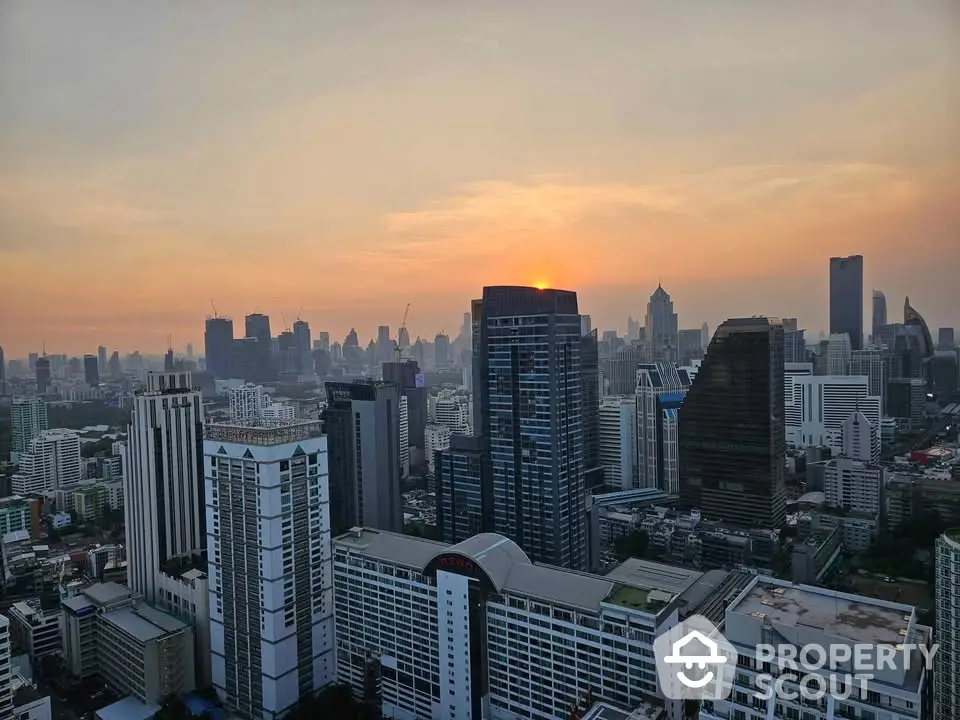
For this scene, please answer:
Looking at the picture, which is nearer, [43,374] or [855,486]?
[855,486]

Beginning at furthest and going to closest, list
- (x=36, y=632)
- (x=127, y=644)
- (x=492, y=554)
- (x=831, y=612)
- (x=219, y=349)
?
(x=219, y=349)
(x=36, y=632)
(x=127, y=644)
(x=492, y=554)
(x=831, y=612)

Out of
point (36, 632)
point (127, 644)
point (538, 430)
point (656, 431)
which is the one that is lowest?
point (36, 632)

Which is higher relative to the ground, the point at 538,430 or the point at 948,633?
the point at 538,430

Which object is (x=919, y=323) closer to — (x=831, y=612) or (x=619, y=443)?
(x=619, y=443)

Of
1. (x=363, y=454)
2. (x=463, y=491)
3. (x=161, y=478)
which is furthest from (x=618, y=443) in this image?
(x=161, y=478)

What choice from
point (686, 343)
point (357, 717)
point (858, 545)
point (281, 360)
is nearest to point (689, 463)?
point (858, 545)

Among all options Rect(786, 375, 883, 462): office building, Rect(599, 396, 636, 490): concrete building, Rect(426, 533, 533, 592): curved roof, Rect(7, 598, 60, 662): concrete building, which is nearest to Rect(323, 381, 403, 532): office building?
Rect(7, 598, 60, 662): concrete building

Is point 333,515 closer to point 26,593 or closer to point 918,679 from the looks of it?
point 26,593
